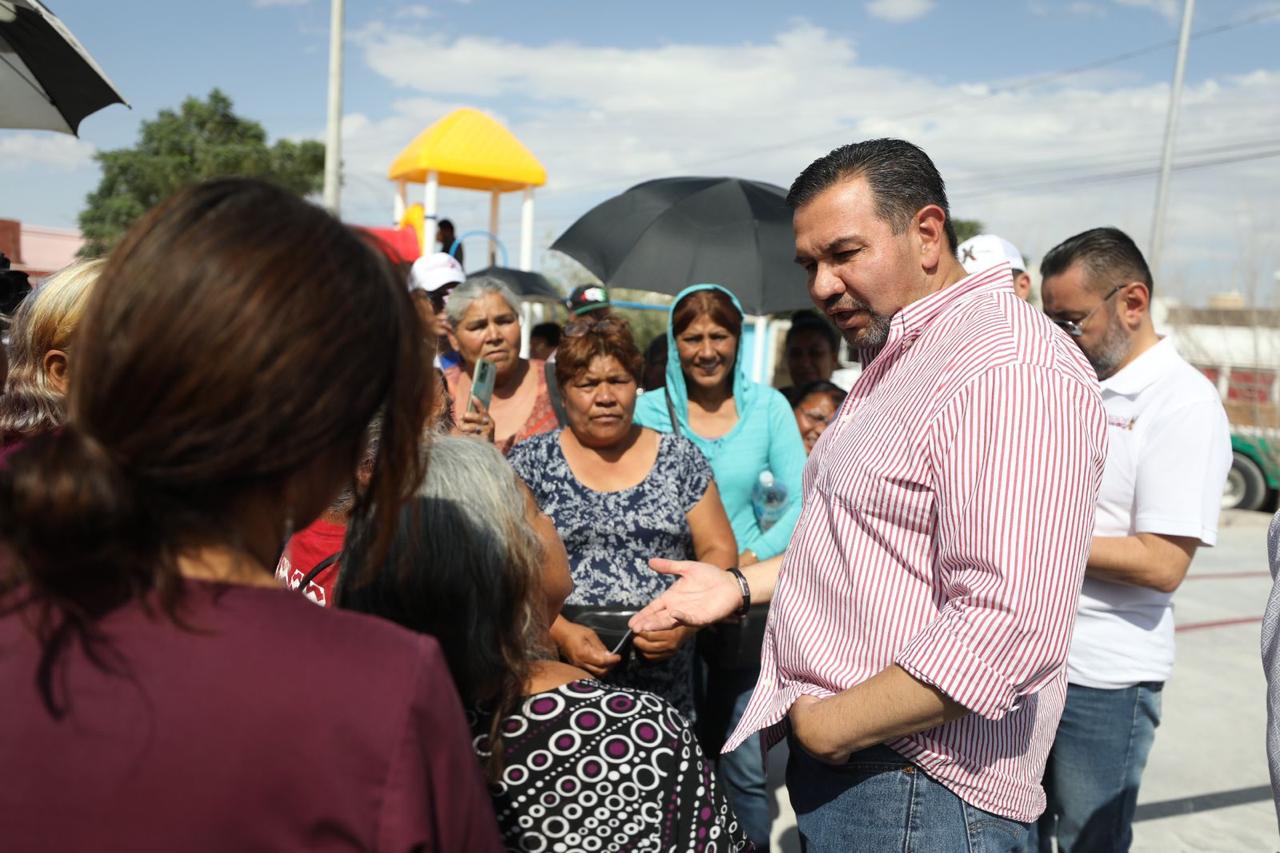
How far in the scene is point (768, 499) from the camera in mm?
3938

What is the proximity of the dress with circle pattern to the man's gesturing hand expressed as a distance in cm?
79

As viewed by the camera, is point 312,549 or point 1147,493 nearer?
point 312,549

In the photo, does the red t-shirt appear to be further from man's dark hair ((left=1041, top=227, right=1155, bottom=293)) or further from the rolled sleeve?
man's dark hair ((left=1041, top=227, right=1155, bottom=293))

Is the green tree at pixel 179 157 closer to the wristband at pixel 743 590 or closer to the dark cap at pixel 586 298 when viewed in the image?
the dark cap at pixel 586 298

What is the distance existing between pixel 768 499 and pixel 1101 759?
1.57 metres

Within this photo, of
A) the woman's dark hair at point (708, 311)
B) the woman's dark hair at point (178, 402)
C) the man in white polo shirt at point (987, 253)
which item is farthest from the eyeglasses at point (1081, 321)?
the woman's dark hair at point (178, 402)

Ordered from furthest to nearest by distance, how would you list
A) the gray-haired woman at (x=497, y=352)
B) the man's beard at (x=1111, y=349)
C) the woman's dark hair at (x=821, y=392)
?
the woman's dark hair at (x=821, y=392), the gray-haired woman at (x=497, y=352), the man's beard at (x=1111, y=349)

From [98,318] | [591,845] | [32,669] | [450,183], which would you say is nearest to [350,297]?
[98,318]

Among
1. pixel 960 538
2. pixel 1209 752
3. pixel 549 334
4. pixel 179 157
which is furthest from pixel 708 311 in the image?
pixel 179 157

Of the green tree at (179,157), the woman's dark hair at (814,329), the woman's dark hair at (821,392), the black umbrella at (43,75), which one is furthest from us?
the green tree at (179,157)

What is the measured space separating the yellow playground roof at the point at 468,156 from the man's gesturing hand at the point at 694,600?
464 inches

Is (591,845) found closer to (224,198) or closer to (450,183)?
(224,198)

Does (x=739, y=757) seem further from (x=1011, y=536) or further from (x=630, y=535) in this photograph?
(x=1011, y=536)

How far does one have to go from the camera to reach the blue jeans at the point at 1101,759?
8.93 ft
